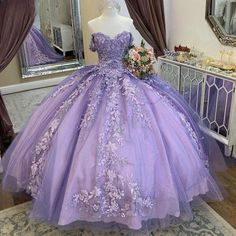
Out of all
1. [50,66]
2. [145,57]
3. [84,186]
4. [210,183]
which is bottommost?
[210,183]

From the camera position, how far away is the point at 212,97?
88.4 inches

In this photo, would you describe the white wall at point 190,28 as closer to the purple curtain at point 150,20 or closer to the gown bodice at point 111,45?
the purple curtain at point 150,20

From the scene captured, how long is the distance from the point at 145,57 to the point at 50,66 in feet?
5.80

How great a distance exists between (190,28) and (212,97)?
2.59 ft

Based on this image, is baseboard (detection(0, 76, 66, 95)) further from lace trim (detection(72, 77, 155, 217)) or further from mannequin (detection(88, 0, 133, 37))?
lace trim (detection(72, 77, 155, 217))

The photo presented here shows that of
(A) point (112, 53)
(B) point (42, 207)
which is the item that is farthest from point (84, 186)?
(A) point (112, 53)

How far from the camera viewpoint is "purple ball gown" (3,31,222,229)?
136 centimetres

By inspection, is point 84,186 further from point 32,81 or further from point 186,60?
point 32,81

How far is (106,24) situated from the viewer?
173 cm

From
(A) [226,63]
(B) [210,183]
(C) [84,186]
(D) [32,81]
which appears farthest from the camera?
(D) [32,81]

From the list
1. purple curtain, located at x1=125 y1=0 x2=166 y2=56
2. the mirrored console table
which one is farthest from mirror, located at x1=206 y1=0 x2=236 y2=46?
purple curtain, located at x1=125 y1=0 x2=166 y2=56

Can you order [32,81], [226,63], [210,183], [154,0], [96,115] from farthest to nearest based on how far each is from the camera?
[32,81] < [154,0] < [226,63] < [210,183] < [96,115]

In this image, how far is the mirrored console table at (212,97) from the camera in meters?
2.10

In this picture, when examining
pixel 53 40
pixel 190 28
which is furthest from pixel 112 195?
pixel 53 40
